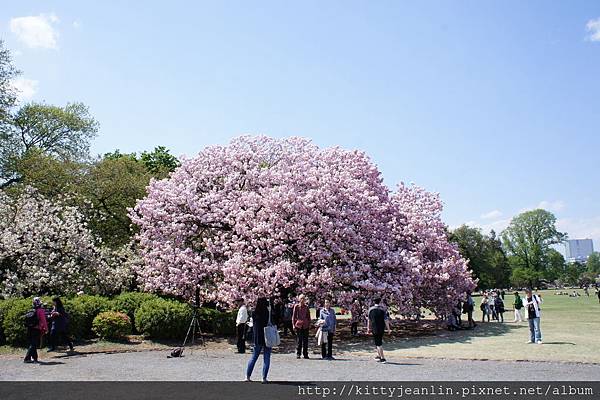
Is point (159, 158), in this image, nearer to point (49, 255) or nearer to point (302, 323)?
point (49, 255)

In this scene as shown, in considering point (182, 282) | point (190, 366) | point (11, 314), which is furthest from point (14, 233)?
point (190, 366)

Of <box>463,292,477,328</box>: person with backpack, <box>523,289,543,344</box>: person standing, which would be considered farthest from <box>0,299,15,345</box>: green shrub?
<box>463,292,477,328</box>: person with backpack

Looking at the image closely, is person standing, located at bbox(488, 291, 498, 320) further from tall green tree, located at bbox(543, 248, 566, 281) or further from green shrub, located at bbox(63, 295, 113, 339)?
tall green tree, located at bbox(543, 248, 566, 281)

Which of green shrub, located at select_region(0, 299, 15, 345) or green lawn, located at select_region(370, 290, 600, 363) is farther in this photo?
green shrub, located at select_region(0, 299, 15, 345)

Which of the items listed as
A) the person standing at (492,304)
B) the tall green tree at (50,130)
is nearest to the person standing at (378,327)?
the person standing at (492,304)

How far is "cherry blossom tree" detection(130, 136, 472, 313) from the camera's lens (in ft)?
63.9

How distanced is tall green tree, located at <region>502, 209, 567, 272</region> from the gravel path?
288 feet

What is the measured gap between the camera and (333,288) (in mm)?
19672

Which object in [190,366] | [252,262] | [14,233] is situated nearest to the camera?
[190,366]

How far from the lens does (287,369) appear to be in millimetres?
12602

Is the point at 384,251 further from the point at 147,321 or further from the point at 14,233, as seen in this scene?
the point at 14,233

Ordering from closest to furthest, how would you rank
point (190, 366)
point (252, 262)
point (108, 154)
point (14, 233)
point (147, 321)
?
point (190, 366)
point (147, 321)
point (252, 262)
point (14, 233)
point (108, 154)

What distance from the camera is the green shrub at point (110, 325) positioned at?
1777cm

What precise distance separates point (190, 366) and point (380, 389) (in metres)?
5.85
